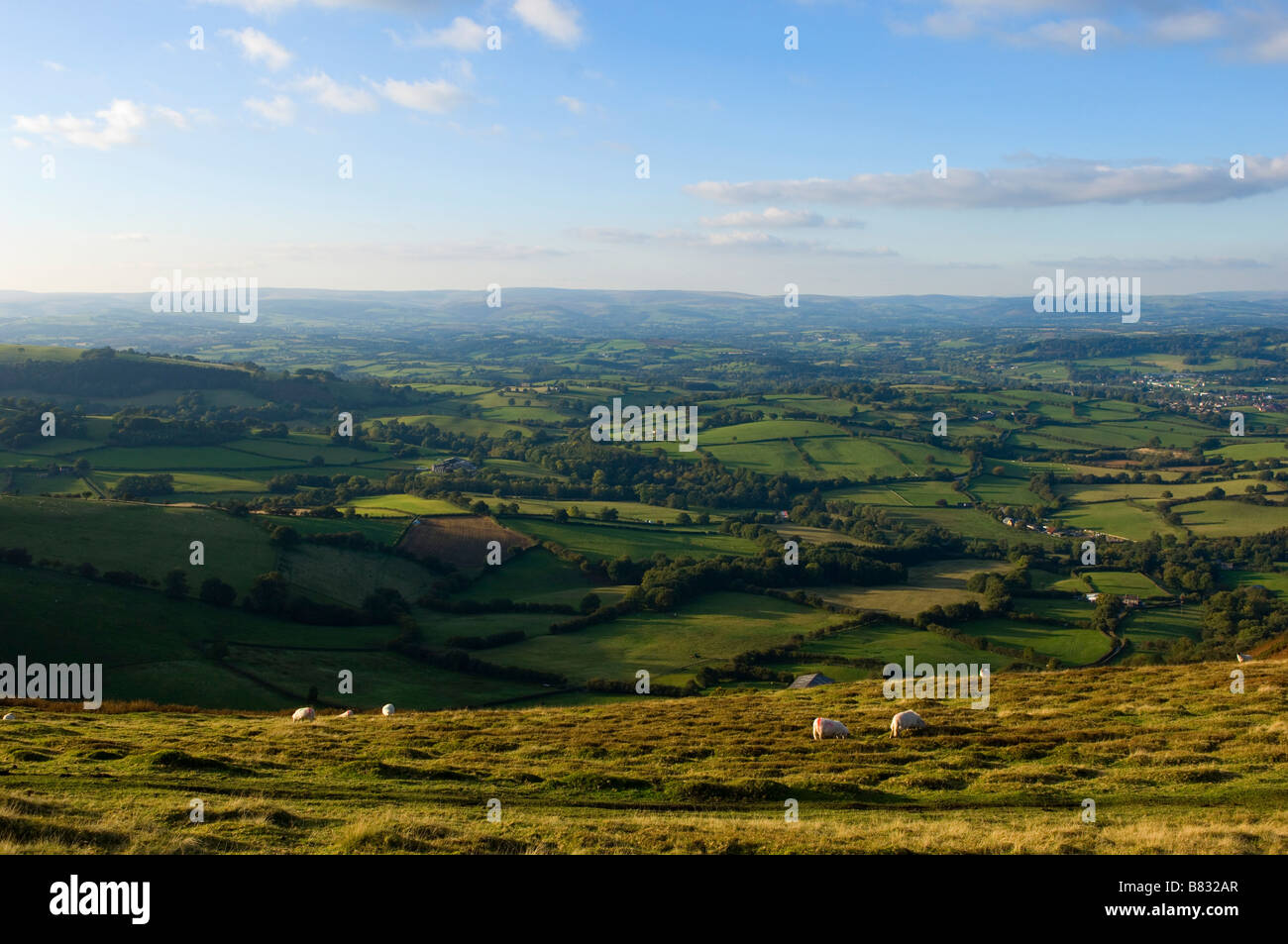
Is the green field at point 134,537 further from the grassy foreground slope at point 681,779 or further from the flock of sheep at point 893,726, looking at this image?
the flock of sheep at point 893,726

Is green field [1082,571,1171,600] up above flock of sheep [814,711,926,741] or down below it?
below

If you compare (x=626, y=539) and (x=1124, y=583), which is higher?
(x=626, y=539)

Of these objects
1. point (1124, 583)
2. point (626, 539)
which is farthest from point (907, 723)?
point (1124, 583)

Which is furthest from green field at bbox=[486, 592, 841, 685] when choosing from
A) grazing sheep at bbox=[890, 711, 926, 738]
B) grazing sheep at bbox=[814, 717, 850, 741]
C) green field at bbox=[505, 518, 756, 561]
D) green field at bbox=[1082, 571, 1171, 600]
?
green field at bbox=[1082, 571, 1171, 600]

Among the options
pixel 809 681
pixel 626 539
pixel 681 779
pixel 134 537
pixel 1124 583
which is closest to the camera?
pixel 681 779

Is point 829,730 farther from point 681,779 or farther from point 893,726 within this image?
point 681,779

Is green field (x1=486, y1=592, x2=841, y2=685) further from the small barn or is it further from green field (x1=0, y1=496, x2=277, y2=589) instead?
green field (x1=0, y1=496, x2=277, y2=589)

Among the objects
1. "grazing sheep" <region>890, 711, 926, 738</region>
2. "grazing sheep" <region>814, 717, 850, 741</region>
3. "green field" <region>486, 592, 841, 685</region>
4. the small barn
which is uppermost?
"grazing sheep" <region>890, 711, 926, 738</region>
